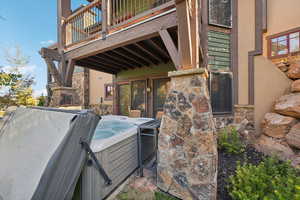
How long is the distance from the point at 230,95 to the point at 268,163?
7.27 ft

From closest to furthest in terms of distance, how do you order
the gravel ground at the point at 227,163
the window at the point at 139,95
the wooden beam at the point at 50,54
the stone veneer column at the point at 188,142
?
the stone veneer column at the point at 188,142 < the gravel ground at the point at 227,163 < the wooden beam at the point at 50,54 < the window at the point at 139,95

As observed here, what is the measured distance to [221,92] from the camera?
3980mm

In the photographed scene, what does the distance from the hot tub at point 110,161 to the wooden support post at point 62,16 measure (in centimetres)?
400

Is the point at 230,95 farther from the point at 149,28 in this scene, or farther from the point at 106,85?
the point at 106,85

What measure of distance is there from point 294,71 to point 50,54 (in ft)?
22.5

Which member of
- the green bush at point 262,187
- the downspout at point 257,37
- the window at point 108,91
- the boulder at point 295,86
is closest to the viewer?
the green bush at point 262,187

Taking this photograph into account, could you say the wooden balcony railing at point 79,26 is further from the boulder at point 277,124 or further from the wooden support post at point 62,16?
the boulder at point 277,124

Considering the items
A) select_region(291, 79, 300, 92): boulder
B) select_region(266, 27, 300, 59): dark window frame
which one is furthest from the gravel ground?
select_region(266, 27, 300, 59): dark window frame

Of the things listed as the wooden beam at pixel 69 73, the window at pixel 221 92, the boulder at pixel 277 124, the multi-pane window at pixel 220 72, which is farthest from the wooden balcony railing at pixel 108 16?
the boulder at pixel 277 124

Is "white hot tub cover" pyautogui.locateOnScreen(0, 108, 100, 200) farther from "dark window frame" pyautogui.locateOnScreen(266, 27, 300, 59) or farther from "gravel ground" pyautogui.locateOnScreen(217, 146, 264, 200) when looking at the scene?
"dark window frame" pyautogui.locateOnScreen(266, 27, 300, 59)

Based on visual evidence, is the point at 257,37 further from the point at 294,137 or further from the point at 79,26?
the point at 79,26

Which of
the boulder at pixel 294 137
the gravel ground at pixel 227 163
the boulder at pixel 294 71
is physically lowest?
the gravel ground at pixel 227 163

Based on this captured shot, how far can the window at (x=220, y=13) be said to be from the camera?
3.86 m

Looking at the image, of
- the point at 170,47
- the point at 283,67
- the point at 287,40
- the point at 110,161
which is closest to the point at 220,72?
the point at 283,67
